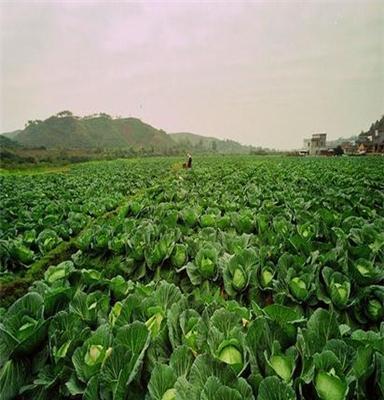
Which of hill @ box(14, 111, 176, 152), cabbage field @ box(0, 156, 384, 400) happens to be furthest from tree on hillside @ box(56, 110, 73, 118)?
cabbage field @ box(0, 156, 384, 400)

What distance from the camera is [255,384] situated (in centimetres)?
130

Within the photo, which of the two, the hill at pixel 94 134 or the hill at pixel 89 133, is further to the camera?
the hill at pixel 89 133

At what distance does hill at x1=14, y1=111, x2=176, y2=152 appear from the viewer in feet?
348

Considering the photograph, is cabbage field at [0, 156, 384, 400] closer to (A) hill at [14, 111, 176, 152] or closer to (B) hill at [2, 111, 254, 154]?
(B) hill at [2, 111, 254, 154]

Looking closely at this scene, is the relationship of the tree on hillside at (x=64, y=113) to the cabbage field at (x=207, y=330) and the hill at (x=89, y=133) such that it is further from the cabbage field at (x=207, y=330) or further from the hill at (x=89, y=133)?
the cabbage field at (x=207, y=330)

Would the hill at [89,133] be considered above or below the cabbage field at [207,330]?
above

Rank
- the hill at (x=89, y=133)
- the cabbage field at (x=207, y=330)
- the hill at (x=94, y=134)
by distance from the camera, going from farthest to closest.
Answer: the hill at (x=89, y=133) < the hill at (x=94, y=134) < the cabbage field at (x=207, y=330)

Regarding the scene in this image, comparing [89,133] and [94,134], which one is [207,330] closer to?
[89,133]

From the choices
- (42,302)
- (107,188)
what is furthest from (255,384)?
(107,188)

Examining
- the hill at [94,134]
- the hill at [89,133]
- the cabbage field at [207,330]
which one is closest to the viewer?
Answer: the cabbage field at [207,330]

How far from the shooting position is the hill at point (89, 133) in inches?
4176

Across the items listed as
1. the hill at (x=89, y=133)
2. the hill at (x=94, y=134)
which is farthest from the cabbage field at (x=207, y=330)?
the hill at (x=89, y=133)

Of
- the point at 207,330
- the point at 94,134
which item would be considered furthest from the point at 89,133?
the point at 207,330

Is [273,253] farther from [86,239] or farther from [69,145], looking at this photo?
[69,145]
